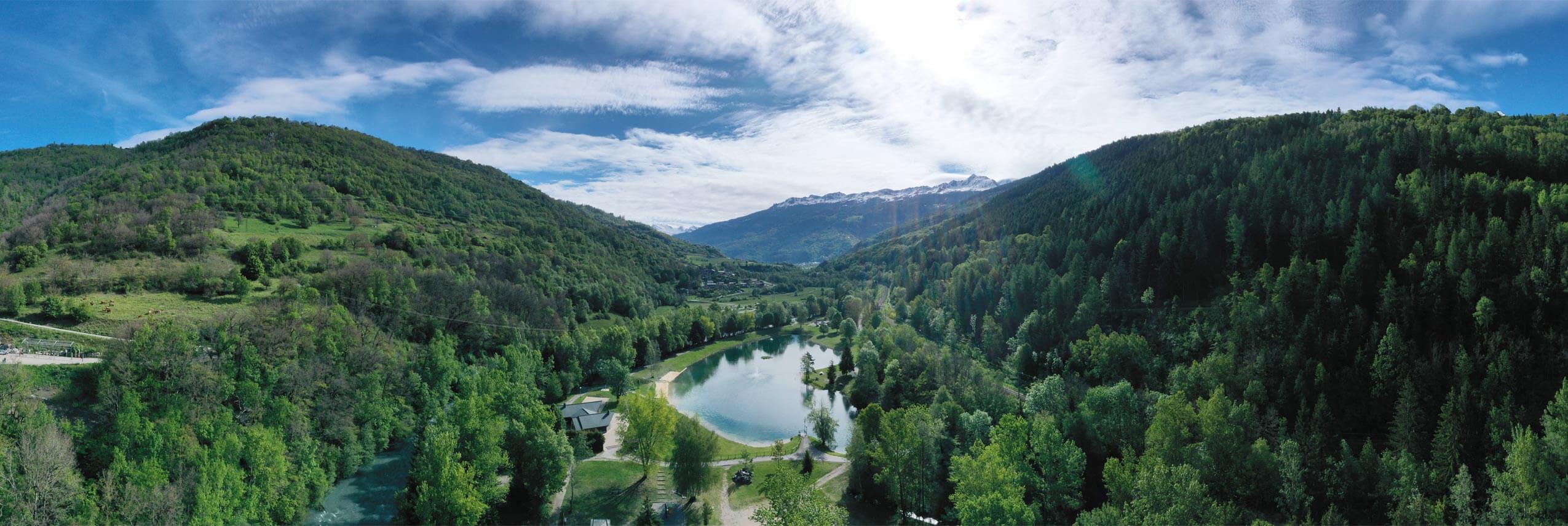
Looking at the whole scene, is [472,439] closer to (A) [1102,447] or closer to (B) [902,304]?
(A) [1102,447]

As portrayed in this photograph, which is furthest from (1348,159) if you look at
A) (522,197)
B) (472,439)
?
Result: (522,197)

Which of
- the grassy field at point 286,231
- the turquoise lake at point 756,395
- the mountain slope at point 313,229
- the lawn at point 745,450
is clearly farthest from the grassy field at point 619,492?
the grassy field at point 286,231

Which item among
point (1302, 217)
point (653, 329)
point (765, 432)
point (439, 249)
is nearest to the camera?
point (1302, 217)

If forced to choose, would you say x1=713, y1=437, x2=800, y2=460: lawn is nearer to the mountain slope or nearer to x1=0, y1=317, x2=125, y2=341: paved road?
the mountain slope

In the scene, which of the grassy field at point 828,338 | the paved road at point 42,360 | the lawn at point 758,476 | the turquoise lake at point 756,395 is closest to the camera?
the paved road at point 42,360

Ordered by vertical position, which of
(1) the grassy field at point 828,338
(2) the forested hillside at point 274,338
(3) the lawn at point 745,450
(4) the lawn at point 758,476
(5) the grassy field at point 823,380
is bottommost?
(4) the lawn at point 758,476

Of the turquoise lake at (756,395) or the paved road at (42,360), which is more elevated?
the paved road at (42,360)

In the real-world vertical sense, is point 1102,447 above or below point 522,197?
below

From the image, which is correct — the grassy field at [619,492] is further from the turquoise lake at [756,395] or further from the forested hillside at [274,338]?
the turquoise lake at [756,395]
